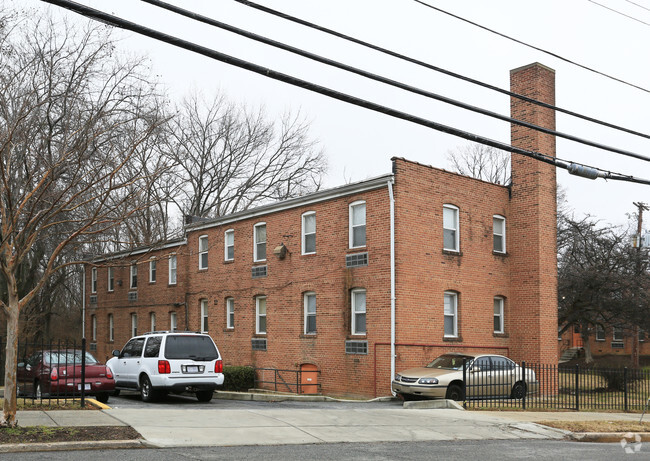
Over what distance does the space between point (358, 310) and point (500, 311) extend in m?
5.62

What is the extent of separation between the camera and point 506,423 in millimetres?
15344

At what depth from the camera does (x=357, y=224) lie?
2512 cm

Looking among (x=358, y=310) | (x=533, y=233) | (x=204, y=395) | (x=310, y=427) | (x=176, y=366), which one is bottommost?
(x=204, y=395)

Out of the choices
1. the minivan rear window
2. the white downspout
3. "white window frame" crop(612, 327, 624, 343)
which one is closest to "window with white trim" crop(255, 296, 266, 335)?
the white downspout

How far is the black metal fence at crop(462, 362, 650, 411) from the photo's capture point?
19.4 meters

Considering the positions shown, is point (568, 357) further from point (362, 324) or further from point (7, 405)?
point (7, 405)

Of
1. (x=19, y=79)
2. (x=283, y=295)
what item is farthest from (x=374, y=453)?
(x=19, y=79)

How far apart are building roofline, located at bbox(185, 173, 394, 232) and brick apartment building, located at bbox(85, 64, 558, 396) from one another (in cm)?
6

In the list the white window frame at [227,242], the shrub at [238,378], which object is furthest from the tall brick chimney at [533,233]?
the white window frame at [227,242]

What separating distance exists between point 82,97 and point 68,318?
34.8 m

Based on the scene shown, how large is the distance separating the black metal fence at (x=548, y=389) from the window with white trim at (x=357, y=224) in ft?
21.7

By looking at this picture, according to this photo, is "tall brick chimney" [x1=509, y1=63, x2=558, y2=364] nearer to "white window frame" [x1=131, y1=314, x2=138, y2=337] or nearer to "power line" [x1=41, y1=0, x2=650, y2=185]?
"power line" [x1=41, y1=0, x2=650, y2=185]

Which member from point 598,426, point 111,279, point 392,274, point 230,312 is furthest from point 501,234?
point 111,279

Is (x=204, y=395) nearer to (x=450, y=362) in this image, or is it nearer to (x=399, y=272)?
(x=450, y=362)
